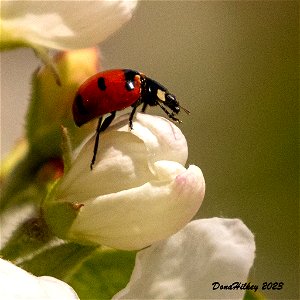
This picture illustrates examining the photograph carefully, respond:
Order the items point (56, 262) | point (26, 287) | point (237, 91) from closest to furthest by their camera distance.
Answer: point (26, 287)
point (56, 262)
point (237, 91)

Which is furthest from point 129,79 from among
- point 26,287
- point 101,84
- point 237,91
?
point 237,91

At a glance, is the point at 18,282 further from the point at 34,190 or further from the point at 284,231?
the point at 284,231

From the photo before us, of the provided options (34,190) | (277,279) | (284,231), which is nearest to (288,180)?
(284,231)

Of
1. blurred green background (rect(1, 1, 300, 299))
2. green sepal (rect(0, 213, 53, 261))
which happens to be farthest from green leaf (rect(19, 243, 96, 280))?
blurred green background (rect(1, 1, 300, 299))

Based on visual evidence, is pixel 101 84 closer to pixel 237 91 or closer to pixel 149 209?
pixel 149 209

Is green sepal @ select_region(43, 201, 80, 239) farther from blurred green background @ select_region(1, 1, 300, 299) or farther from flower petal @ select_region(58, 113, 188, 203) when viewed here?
blurred green background @ select_region(1, 1, 300, 299)

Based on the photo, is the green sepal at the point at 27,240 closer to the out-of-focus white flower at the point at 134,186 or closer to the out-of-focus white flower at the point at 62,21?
the out-of-focus white flower at the point at 134,186
